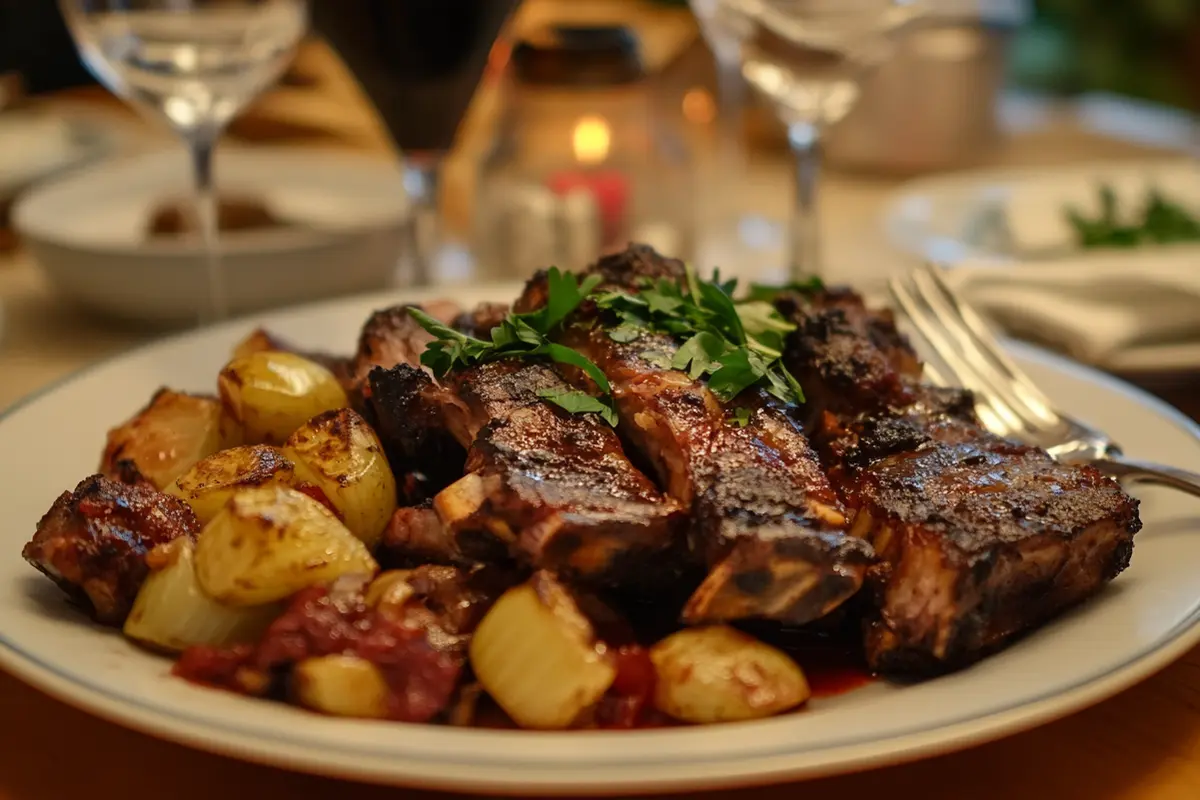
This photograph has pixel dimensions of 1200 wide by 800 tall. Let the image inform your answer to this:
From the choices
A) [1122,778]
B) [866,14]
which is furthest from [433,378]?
[866,14]

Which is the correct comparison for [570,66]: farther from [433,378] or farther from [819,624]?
[819,624]

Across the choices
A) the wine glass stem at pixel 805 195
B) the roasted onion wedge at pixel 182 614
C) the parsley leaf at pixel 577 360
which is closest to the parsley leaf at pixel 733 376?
the parsley leaf at pixel 577 360

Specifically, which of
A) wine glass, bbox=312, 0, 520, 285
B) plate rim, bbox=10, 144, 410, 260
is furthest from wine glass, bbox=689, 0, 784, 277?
plate rim, bbox=10, 144, 410, 260

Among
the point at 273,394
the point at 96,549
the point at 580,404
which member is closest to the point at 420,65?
the point at 273,394

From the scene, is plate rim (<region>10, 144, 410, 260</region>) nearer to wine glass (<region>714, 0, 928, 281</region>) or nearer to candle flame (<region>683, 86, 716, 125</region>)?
wine glass (<region>714, 0, 928, 281</region>)

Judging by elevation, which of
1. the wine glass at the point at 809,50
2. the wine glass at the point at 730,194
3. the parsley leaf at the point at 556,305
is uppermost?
the wine glass at the point at 809,50

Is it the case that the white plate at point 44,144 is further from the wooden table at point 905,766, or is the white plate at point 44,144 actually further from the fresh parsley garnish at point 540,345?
the wooden table at point 905,766
